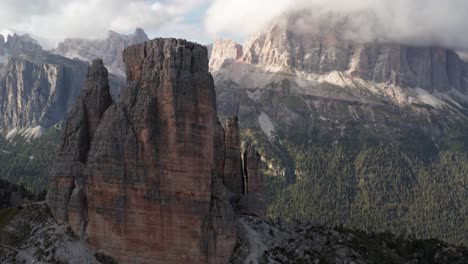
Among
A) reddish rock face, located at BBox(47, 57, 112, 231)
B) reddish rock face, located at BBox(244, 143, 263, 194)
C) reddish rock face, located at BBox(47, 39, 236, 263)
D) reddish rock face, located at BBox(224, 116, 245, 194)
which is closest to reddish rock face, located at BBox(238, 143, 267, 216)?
reddish rock face, located at BBox(244, 143, 263, 194)

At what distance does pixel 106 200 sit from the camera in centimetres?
7575

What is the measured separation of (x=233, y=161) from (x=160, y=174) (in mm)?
32472

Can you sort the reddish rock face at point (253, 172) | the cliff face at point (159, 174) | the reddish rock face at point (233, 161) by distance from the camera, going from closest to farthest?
the cliff face at point (159, 174) < the reddish rock face at point (233, 161) < the reddish rock face at point (253, 172)

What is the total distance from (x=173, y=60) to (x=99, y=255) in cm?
2830

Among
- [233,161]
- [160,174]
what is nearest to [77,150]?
[160,174]

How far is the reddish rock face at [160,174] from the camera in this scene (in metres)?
74.0

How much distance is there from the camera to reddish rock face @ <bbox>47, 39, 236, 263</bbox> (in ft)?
243

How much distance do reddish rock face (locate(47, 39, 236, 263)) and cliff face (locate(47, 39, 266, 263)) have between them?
5.2 inches

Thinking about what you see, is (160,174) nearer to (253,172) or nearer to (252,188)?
(252,188)

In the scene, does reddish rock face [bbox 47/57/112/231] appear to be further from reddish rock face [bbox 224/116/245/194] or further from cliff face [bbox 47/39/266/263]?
reddish rock face [bbox 224/116/245/194]

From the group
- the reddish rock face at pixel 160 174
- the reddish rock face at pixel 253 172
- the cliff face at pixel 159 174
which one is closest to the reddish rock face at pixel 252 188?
the reddish rock face at pixel 253 172

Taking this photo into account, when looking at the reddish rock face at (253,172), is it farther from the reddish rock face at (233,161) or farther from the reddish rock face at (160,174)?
the reddish rock face at (160,174)

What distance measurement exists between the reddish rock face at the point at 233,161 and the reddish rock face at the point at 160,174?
87.0ft

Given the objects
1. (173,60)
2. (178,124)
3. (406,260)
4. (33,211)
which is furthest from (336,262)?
(33,211)
